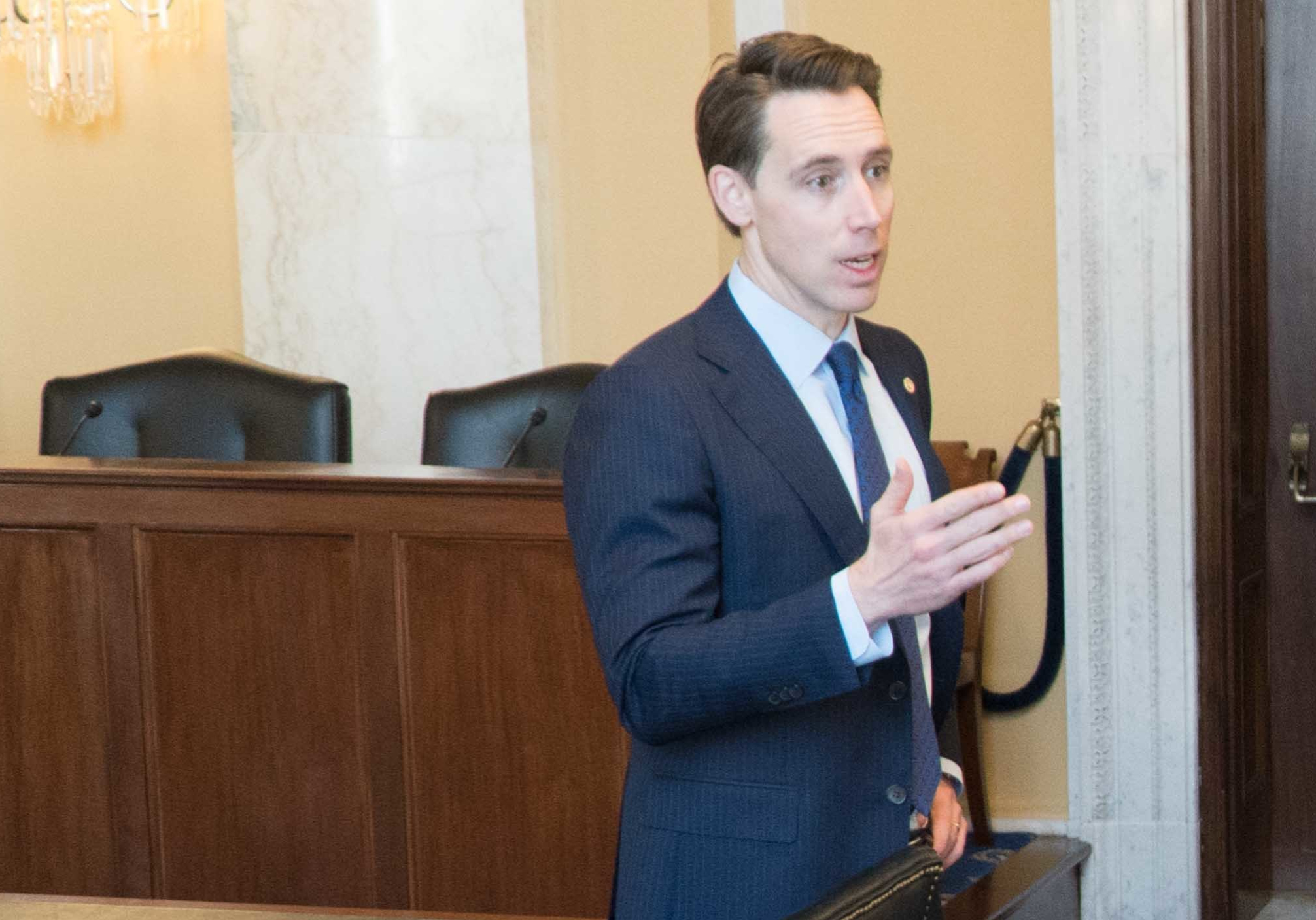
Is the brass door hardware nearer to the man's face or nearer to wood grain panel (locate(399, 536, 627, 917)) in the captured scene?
wood grain panel (locate(399, 536, 627, 917))

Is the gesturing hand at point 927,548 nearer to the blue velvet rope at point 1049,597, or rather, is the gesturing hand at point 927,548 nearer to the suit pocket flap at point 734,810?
the suit pocket flap at point 734,810

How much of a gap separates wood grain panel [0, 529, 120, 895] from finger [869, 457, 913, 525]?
6.91ft

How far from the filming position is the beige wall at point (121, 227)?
5.77 meters

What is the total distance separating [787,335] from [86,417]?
2569mm

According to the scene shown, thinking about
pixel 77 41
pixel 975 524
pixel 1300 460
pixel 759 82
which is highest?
pixel 77 41

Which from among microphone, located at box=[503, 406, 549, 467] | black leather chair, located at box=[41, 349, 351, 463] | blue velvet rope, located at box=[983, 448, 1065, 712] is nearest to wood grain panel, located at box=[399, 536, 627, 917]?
microphone, located at box=[503, 406, 549, 467]

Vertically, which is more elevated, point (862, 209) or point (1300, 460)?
point (862, 209)

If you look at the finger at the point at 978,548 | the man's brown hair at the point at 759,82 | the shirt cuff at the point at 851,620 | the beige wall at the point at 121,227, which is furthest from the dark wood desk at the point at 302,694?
the beige wall at the point at 121,227

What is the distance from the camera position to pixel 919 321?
4.53m

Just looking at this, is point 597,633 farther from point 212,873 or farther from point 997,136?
point 997,136

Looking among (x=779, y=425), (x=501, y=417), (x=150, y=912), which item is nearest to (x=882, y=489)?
(x=779, y=425)

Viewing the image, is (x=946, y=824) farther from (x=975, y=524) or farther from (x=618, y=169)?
(x=618, y=169)

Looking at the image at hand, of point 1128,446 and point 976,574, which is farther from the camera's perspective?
point 1128,446

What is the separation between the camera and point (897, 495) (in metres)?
1.38
